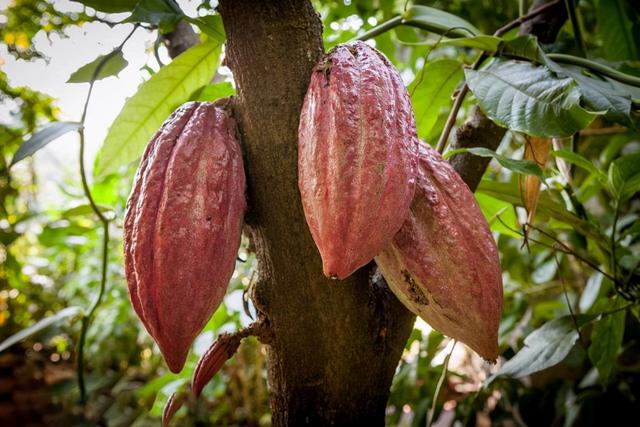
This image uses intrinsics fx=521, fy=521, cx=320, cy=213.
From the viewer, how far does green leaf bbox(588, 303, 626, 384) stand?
786 millimetres

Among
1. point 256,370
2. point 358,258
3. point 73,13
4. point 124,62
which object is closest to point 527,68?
point 358,258

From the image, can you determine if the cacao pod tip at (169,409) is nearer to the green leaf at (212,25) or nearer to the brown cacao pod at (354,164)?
the brown cacao pod at (354,164)

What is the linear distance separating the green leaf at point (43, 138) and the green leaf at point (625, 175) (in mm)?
732

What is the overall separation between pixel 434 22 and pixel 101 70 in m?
0.43

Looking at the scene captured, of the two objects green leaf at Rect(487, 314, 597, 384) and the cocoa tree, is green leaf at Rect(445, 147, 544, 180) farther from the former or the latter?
green leaf at Rect(487, 314, 597, 384)

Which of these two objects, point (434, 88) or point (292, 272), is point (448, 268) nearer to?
point (292, 272)

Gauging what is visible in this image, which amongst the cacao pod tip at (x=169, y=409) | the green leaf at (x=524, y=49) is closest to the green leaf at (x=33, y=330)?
the cacao pod tip at (x=169, y=409)

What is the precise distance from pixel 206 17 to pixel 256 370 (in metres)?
1.22

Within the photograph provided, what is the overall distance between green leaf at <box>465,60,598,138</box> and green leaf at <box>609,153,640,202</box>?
258 millimetres

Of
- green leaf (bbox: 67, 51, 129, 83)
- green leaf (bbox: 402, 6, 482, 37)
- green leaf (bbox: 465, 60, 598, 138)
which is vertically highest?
green leaf (bbox: 67, 51, 129, 83)

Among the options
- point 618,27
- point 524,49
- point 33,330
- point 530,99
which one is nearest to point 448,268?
point 530,99

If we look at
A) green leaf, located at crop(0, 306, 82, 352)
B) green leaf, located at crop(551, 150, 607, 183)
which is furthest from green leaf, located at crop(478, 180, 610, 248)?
green leaf, located at crop(0, 306, 82, 352)

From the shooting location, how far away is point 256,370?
5.27 ft

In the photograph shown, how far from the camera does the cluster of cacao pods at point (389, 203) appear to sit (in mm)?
400
